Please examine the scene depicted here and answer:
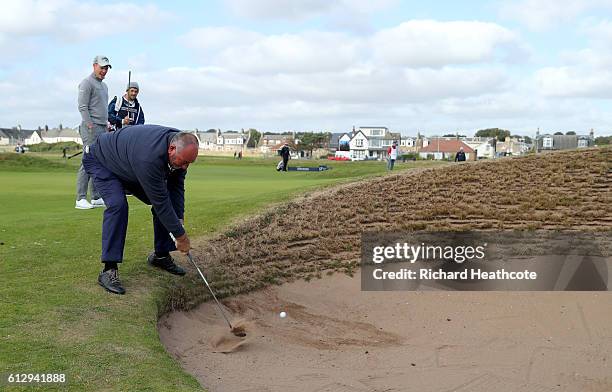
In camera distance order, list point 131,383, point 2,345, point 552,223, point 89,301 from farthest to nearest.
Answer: point 552,223 < point 89,301 < point 2,345 < point 131,383

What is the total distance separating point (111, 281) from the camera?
769 cm

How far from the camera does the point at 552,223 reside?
1286cm

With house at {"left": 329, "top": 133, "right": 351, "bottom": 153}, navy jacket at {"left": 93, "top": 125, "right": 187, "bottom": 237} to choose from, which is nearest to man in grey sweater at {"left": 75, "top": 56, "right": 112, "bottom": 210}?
navy jacket at {"left": 93, "top": 125, "right": 187, "bottom": 237}

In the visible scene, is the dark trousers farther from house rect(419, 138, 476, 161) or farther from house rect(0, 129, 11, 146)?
house rect(0, 129, 11, 146)

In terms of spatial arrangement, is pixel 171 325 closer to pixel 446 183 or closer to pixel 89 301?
pixel 89 301

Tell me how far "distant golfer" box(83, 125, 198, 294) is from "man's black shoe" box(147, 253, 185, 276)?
0.92 meters

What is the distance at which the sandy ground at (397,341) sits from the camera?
7070 mm

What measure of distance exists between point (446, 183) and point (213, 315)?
23.0 feet

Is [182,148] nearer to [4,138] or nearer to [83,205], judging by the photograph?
[83,205]

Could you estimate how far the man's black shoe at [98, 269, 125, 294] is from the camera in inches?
301

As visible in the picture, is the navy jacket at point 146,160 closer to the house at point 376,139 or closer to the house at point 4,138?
the house at point 376,139

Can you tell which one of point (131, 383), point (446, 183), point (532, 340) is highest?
point (446, 183)

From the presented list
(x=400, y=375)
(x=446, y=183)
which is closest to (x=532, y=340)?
(x=400, y=375)

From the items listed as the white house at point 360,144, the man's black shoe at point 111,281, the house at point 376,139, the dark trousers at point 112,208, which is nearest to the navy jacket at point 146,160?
the dark trousers at point 112,208
